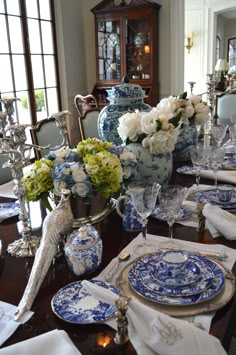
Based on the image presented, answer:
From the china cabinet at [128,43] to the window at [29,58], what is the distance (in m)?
0.58

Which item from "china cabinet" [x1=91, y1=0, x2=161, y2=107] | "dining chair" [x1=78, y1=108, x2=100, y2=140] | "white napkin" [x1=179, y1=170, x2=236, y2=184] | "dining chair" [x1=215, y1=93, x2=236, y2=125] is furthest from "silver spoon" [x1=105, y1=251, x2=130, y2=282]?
"china cabinet" [x1=91, y1=0, x2=161, y2=107]

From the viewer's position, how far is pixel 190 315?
70cm

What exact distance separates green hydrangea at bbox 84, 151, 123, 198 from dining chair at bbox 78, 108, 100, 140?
5.55ft

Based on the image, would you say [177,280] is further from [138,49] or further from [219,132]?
[138,49]

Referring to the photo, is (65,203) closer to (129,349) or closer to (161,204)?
(161,204)

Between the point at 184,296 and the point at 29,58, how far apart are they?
145 inches

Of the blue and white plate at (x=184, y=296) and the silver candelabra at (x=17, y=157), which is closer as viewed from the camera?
the blue and white plate at (x=184, y=296)

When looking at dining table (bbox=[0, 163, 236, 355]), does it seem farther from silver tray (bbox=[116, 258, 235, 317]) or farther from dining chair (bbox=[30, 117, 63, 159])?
dining chair (bbox=[30, 117, 63, 159])

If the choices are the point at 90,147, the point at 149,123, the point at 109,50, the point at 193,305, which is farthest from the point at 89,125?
the point at 193,305

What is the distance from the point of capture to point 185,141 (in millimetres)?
1782

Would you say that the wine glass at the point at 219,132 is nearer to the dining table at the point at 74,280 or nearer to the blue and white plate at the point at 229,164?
the blue and white plate at the point at 229,164

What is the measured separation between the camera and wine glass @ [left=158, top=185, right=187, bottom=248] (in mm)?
1035

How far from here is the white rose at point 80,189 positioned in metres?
0.98

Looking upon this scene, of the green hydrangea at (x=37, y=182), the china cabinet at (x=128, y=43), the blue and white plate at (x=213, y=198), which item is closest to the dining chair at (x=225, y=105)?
the china cabinet at (x=128, y=43)
